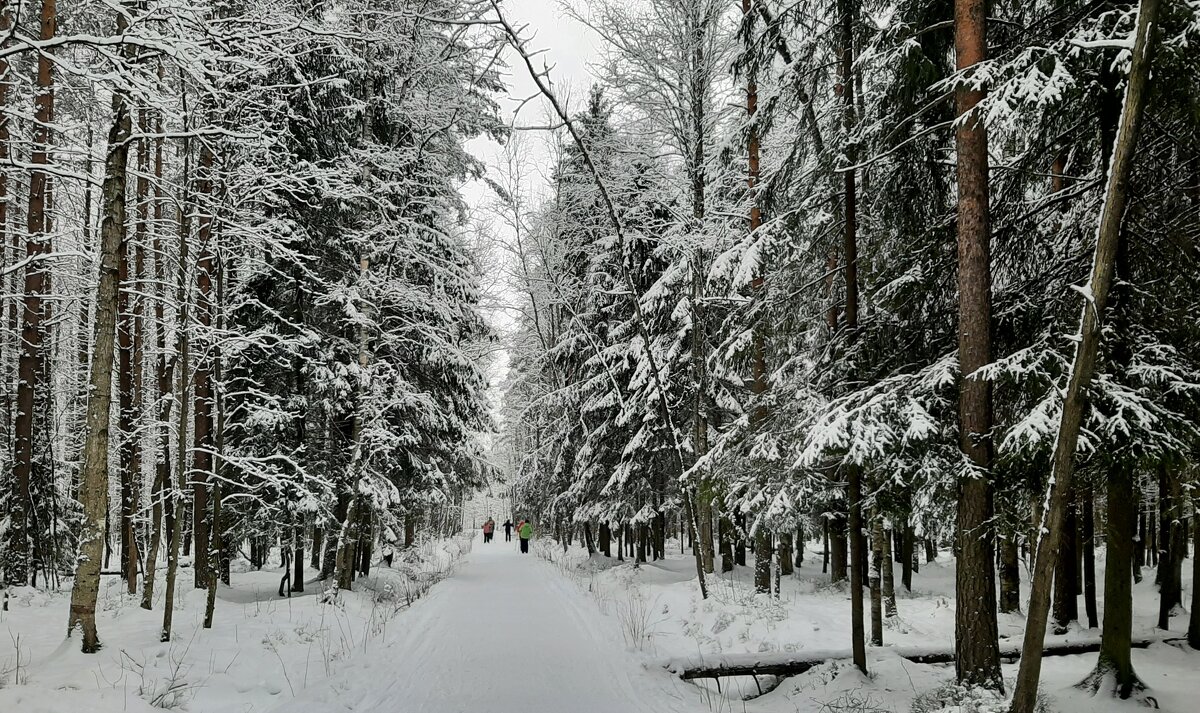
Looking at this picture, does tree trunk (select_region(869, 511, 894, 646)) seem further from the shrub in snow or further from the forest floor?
the shrub in snow

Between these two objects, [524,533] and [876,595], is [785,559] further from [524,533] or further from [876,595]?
[524,533]

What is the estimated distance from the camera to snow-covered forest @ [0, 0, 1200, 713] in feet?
17.1

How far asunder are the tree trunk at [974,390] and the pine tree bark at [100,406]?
863 centimetres

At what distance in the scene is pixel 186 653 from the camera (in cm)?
723

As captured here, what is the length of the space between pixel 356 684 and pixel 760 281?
953 cm

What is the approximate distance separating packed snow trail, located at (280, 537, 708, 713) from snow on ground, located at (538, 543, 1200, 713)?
0.48 metres

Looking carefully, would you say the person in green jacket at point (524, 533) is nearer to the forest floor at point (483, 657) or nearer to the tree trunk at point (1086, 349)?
the forest floor at point (483, 657)

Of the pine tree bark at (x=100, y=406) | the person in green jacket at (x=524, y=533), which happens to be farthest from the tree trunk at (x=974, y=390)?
the person in green jacket at (x=524, y=533)

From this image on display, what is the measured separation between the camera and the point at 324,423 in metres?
13.3

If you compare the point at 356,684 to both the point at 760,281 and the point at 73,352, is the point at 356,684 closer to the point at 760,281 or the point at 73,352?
the point at 760,281


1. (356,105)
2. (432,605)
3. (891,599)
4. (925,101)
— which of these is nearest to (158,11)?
(356,105)

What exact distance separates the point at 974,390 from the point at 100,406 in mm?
9140

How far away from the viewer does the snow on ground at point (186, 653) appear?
5.67 metres

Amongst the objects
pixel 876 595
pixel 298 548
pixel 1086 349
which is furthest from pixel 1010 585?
pixel 298 548
